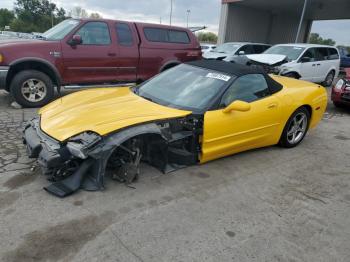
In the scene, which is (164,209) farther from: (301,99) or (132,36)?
(132,36)

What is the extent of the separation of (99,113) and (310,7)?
20879 millimetres

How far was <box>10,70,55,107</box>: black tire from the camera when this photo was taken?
611cm

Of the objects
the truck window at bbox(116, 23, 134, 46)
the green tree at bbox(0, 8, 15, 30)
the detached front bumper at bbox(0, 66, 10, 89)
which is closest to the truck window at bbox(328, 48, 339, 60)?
the truck window at bbox(116, 23, 134, 46)

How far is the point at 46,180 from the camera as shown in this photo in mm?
3443

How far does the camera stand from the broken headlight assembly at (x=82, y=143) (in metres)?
3.00

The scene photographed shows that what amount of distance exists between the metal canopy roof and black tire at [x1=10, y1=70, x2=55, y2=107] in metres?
16.4

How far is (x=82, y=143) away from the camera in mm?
3053

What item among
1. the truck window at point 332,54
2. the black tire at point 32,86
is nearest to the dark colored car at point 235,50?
the truck window at point 332,54

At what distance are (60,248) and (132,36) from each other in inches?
231

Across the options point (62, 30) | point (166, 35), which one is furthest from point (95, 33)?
point (166, 35)

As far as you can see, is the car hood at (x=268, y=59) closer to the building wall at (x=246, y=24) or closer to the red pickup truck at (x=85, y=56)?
the red pickup truck at (x=85, y=56)

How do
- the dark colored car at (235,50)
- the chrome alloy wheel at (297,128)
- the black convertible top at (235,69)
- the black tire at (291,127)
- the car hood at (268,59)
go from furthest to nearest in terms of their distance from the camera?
1. the dark colored car at (235,50)
2. the car hood at (268,59)
3. the chrome alloy wheel at (297,128)
4. the black tire at (291,127)
5. the black convertible top at (235,69)

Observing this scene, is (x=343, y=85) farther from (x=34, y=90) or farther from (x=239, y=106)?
(x=34, y=90)

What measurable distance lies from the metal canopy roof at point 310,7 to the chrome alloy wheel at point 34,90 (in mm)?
16485
